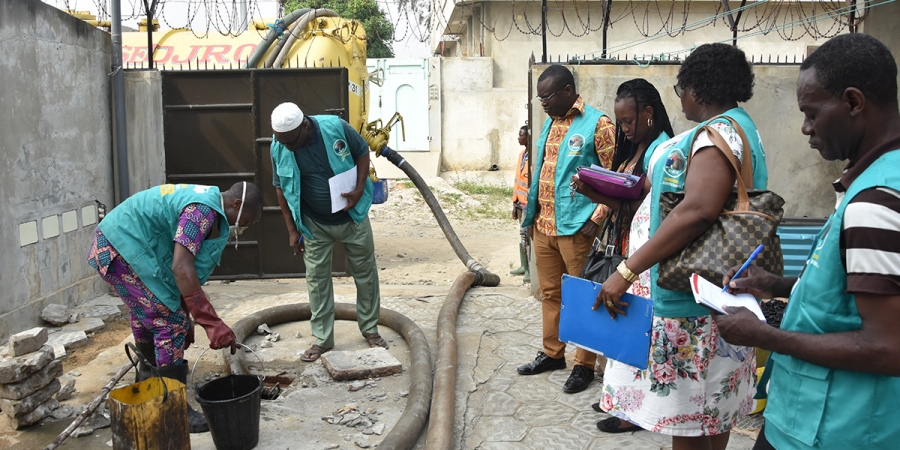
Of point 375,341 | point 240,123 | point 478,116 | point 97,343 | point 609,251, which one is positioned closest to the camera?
point 609,251

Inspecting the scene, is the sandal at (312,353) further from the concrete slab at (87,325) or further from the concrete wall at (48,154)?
the concrete wall at (48,154)

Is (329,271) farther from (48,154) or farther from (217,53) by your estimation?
(217,53)

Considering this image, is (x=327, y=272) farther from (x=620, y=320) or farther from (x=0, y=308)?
(x=620, y=320)

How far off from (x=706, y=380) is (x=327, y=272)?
317cm

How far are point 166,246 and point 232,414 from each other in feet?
3.39

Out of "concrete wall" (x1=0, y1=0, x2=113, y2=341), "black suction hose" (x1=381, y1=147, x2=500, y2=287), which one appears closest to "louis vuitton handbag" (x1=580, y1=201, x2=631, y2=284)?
"black suction hose" (x1=381, y1=147, x2=500, y2=287)

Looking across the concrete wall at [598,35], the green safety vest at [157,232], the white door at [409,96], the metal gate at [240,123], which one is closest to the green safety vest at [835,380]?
the green safety vest at [157,232]

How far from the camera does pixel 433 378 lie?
13.9ft

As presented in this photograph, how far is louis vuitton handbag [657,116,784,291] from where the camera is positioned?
2055 mm

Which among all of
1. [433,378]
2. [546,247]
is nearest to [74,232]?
[433,378]

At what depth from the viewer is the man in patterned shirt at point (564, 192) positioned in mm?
3971

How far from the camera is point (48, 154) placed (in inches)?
231

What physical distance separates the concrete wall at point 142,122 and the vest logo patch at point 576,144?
196 inches

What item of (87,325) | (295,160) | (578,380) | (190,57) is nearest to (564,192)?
(578,380)
